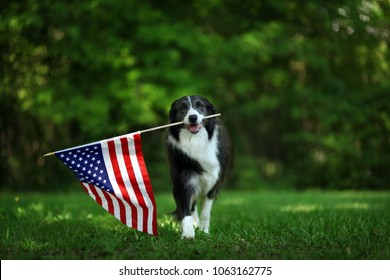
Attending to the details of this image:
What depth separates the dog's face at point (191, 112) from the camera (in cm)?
536

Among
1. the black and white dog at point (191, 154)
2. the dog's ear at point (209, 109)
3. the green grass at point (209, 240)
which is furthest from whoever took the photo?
the dog's ear at point (209, 109)

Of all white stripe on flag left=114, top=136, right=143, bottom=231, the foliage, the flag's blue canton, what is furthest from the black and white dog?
the foliage

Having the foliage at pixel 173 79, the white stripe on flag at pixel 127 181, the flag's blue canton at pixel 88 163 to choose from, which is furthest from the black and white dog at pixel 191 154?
the foliage at pixel 173 79

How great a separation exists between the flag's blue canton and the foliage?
7619 mm

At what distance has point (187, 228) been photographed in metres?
5.27

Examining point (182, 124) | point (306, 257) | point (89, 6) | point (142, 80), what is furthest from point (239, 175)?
point (306, 257)

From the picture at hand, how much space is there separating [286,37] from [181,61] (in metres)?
3.41

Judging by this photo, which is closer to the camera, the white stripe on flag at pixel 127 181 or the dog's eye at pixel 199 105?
the white stripe on flag at pixel 127 181

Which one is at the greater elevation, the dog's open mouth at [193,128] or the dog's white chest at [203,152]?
the dog's open mouth at [193,128]

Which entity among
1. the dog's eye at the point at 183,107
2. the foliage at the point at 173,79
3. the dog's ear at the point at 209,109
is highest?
the dog's eye at the point at 183,107

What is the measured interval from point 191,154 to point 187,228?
0.81 meters

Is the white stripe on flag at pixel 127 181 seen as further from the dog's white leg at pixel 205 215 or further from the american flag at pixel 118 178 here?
the dog's white leg at pixel 205 215

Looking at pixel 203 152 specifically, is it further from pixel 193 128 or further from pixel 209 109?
pixel 209 109

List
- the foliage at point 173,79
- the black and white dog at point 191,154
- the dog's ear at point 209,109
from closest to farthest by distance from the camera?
the black and white dog at point 191,154
the dog's ear at point 209,109
the foliage at point 173,79
